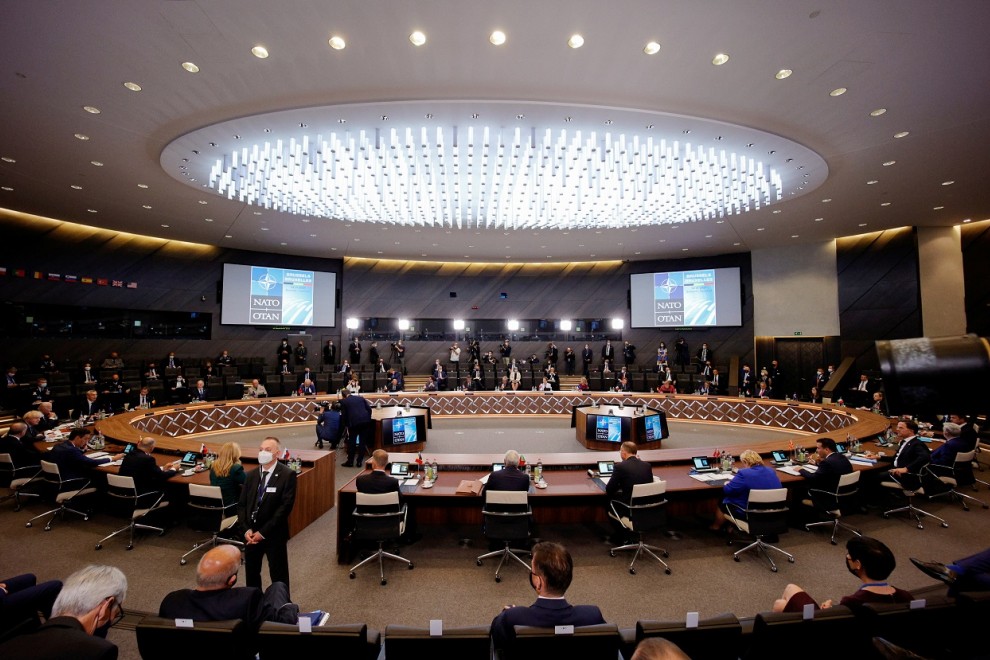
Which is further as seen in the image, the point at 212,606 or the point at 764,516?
the point at 764,516

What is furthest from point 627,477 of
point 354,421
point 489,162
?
point 489,162

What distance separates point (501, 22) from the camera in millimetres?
4434

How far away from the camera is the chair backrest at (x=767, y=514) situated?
425cm

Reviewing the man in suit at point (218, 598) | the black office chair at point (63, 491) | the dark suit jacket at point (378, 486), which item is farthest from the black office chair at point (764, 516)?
the black office chair at point (63, 491)

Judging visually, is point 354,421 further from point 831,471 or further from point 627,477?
point 831,471

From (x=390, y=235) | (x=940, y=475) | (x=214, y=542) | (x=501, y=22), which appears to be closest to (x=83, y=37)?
(x=501, y=22)

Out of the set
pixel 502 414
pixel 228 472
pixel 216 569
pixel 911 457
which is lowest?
pixel 502 414

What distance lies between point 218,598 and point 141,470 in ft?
12.1

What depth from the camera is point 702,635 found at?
1995mm

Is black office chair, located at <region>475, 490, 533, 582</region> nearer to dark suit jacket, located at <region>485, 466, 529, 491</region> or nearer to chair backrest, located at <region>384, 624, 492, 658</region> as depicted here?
dark suit jacket, located at <region>485, 466, 529, 491</region>

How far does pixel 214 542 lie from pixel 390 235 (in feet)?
35.6

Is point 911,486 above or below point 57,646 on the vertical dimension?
below

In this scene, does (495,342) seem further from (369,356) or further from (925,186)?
(925,186)

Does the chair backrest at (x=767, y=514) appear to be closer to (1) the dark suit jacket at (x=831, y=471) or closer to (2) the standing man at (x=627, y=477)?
(1) the dark suit jacket at (x=831, y=471)
